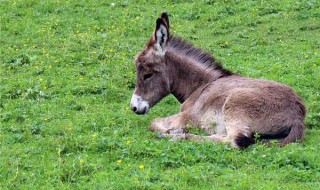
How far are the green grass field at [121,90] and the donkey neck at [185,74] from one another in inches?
27.1

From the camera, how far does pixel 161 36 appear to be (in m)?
9.53

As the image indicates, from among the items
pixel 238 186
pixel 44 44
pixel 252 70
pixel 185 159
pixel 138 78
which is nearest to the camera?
pixel 238 186

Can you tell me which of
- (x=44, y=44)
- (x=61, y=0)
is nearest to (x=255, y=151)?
(x=44, y=44)

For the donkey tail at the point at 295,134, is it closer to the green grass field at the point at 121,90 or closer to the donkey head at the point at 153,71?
the green grass field at the point at 121,90

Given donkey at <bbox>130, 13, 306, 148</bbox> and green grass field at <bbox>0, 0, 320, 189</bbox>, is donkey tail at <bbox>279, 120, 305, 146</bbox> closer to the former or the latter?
donkey at <bbox>130, 13, 306, 148</bbox>

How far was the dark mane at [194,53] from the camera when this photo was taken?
9.82 meters

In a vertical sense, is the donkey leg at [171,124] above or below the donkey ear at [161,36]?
below

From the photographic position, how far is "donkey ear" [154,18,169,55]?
934 cm

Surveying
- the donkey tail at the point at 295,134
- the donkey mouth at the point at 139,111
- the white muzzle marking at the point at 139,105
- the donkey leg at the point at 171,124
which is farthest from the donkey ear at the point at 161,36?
the donkey tail at the point at 295,134

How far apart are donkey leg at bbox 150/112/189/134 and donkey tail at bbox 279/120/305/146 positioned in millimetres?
1617

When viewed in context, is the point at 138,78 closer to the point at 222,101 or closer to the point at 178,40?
the point at 178,40

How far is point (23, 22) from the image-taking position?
640 inches

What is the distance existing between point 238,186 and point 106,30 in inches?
391

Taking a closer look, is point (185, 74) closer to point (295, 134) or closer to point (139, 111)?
point (139, 111)
